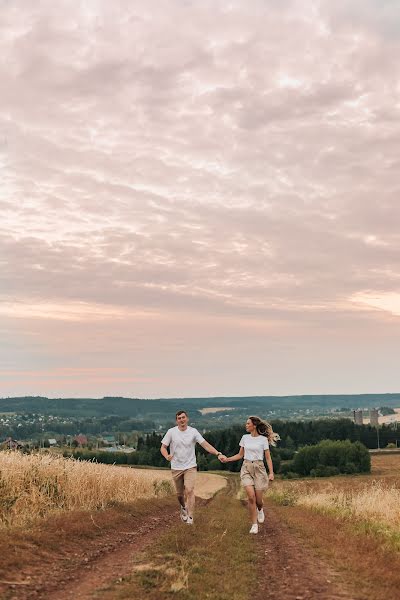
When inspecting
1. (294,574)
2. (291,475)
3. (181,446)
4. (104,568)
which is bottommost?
(291,475)

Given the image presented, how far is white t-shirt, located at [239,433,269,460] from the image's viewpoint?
16.3 meters

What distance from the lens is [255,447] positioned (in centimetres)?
1631

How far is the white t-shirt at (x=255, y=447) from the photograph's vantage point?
16.3 m

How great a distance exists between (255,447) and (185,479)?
80.1 inches

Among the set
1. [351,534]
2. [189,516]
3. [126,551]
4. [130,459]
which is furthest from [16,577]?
[130,459]

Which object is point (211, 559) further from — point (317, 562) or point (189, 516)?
point (189, 516)

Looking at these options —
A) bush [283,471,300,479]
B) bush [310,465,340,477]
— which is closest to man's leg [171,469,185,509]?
bush [283,471,300,479]

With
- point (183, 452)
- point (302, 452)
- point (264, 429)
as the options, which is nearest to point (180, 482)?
point (183, 452)

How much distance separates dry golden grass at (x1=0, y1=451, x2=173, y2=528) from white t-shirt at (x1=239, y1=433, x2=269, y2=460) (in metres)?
5.37

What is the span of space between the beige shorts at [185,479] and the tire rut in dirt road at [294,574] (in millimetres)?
2144

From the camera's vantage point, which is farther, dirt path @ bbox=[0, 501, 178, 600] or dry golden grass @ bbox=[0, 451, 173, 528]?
dry golden grass @ bbox=[0, 451, 173, 528]

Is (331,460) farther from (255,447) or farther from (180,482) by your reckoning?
(180,482)

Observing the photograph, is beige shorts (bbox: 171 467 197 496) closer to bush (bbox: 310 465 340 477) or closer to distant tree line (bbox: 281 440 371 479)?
distant tree line (bbox: 281 440 371 479)

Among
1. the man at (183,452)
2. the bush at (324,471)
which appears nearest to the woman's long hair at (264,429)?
the man at (183,452)
